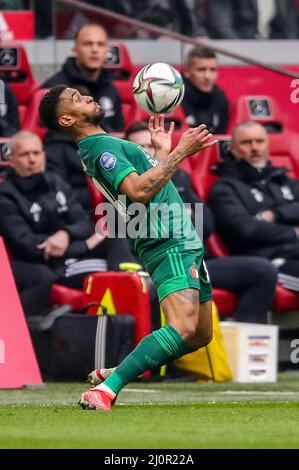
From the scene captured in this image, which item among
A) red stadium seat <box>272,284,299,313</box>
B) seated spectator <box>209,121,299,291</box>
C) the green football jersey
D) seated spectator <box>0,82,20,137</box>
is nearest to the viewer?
the green football jersey

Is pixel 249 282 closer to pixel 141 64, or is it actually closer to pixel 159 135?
pixel 141 64

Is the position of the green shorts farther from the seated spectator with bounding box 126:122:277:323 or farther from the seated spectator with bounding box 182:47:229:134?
the seated spectator with bounding box 182:47:229:134

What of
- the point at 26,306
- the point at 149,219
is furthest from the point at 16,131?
the point at 149,219

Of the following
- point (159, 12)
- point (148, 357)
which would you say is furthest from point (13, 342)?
point (159, 12)

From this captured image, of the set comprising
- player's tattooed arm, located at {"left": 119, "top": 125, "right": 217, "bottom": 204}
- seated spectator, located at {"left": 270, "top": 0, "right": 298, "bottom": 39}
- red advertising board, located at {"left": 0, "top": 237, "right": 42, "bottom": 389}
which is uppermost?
seated spectator, located at {"left": 270, "top": 0, "right": 298, "bottom": 39}

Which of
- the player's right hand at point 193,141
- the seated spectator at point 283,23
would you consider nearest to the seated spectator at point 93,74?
the seated spectator at point 283,23

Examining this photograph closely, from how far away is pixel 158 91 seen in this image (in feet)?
30.7

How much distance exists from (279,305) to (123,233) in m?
1.52

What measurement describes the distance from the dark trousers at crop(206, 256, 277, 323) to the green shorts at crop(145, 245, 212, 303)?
12.5ft

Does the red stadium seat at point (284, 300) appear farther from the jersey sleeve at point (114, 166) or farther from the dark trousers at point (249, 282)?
the jersey sleeve at point (114, 166)

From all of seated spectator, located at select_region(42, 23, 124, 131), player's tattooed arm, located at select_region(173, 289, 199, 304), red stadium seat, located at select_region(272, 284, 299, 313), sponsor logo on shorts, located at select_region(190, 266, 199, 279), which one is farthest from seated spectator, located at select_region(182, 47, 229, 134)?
player's tattooed arm, located at select_region(173, 289, 199, 304)

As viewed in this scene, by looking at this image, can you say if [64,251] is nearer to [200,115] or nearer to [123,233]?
[123,233]

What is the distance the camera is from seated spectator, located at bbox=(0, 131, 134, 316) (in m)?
11.8

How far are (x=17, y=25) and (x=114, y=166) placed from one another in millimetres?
6423
